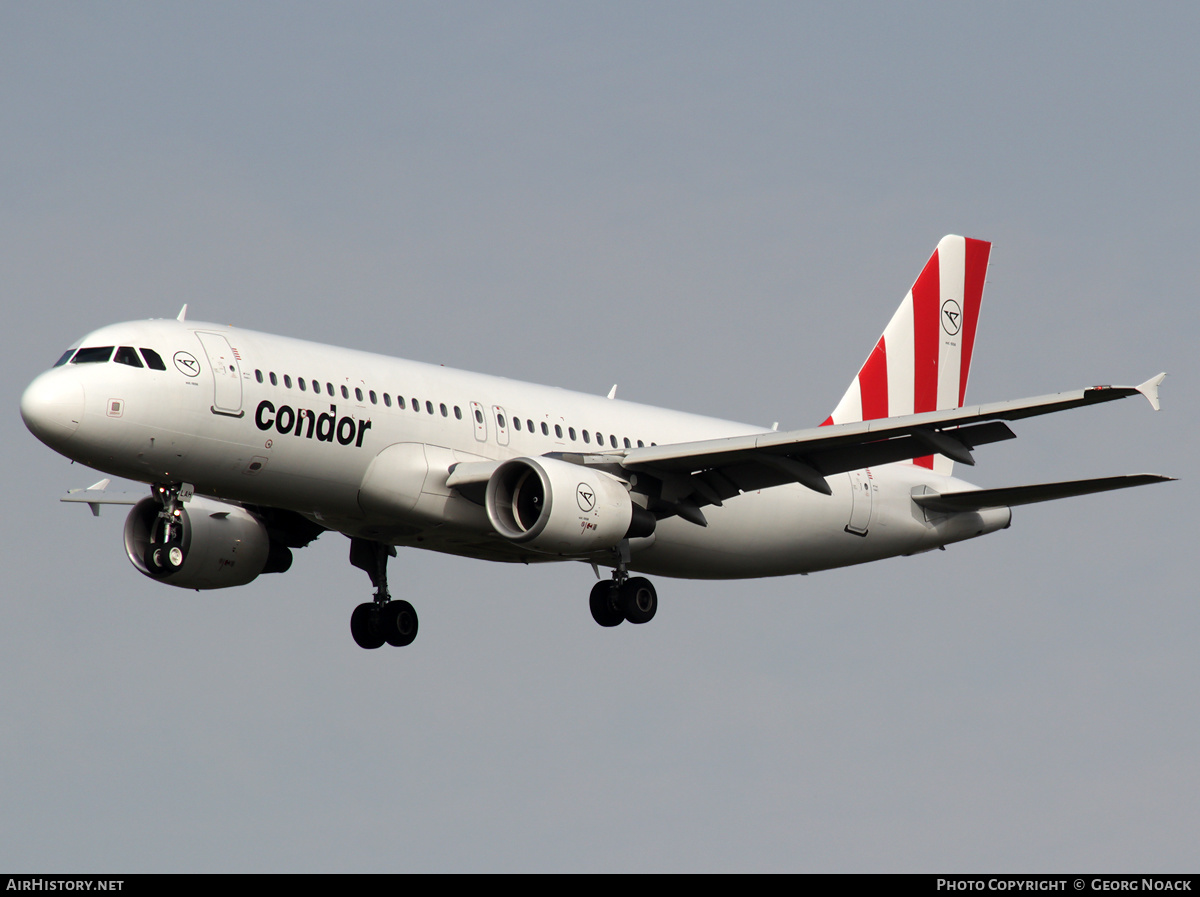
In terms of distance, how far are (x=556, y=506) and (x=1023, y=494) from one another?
11123 millimetres

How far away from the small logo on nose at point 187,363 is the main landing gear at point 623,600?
33.3 ft

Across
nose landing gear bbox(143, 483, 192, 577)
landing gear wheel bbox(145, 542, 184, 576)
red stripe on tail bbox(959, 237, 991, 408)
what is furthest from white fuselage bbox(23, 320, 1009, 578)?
red stripe on tail bbox(959, 237, 991, 408)

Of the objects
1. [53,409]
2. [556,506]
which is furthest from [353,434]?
[53,409]

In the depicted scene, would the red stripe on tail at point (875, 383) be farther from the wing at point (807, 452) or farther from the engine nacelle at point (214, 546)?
the engine nacelle at point (214, 546)

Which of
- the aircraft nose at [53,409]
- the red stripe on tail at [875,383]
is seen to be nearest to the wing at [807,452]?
the aircraft nose at [53,409]

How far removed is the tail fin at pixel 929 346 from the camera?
46125 mm

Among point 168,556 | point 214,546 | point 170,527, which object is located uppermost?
point 214,546

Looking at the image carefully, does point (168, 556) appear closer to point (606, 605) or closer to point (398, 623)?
→ point (398, 623)

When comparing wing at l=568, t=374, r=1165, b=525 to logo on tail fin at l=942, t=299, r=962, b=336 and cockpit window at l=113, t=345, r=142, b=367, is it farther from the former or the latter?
logo on tail fin at l=942, t=299, r=962, b=336

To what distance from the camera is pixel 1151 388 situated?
2830 centimetres

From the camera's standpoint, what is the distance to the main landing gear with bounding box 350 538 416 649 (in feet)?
128

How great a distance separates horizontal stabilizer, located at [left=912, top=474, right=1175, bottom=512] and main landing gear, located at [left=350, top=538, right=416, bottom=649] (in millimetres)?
12316

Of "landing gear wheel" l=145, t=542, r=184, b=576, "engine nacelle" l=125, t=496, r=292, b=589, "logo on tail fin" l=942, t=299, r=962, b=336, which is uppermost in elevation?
"logo on tail fin" l=942, t=299, r=962, b=336

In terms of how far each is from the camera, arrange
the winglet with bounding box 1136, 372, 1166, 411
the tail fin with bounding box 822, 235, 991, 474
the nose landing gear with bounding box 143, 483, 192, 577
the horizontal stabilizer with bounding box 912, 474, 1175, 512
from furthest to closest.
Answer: the tail fin with bounding box 822, 235, 991, 474 < the horizontal stabilizer with bounding box 912, 474, 1175, 512 < the nose landing gear with bounding box 143, 483, 192, 577 < the winglet with bounding box 1136, 372, 1166, 411
